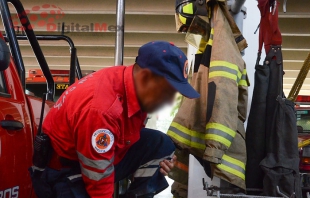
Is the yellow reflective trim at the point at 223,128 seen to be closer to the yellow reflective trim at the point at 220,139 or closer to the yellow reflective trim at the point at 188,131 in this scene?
the yellow reflective trim at the point at 220,139

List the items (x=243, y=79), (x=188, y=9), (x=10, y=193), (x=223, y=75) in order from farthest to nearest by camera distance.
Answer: (x=188, y=9) < (x=243, y=79) < (x=223, y=75) < (x=10, y=193)

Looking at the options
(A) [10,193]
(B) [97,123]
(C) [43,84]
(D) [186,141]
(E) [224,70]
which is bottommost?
(A) [10,193]

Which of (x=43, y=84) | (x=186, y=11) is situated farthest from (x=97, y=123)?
(x=43, y=84)

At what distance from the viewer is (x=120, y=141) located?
6.54 ft

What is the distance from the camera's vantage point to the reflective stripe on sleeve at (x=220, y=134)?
7.30 feet

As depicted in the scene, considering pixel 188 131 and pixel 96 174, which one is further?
pixel 188 131

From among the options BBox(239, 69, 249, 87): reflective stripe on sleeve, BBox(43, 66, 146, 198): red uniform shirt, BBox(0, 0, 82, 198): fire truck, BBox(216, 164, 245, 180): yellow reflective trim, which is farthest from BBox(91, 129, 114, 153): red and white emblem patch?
BBox(239, 69, 249, 87): reflective stripe on sleeve

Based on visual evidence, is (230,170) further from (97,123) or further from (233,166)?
(97,123)

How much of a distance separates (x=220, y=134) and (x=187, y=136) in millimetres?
360

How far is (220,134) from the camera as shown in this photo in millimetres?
2227

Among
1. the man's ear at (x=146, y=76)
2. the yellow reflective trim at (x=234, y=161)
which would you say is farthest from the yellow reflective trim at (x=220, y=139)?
the man's ear at (x=146, y=76)

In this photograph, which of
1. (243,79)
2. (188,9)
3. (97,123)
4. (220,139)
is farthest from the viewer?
(188,9)

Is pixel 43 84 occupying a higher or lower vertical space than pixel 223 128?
higher

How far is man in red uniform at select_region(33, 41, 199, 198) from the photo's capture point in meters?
1.75
